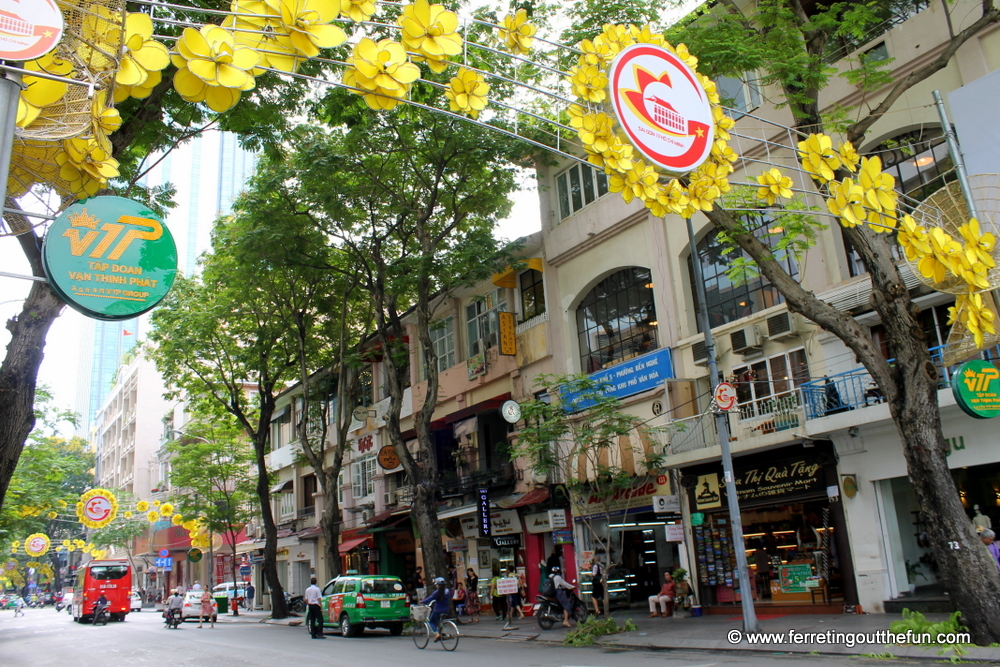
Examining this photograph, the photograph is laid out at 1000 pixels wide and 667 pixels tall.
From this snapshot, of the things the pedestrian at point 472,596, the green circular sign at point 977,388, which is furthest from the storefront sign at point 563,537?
the green circular sign at point 977,388

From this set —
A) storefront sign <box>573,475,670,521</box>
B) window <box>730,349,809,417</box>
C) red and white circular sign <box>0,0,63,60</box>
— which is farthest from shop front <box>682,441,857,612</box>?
red and white circular sign <box>0,0,63,60</box>

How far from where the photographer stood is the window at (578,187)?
2323 cm

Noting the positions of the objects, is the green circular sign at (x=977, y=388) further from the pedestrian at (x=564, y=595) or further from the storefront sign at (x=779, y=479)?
the pedestrian at (x=564, y=595)

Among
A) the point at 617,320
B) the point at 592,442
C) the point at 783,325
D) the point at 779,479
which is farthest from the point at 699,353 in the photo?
the point at 592,442

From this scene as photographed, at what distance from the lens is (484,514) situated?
24516mm

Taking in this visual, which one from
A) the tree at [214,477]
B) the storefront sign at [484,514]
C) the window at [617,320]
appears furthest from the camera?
the tree at [214,477]

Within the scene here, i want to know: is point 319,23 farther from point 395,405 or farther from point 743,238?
point 395,405

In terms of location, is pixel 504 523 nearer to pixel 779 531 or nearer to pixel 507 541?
pixel 507 541

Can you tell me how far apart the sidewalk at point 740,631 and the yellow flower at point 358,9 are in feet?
33.1

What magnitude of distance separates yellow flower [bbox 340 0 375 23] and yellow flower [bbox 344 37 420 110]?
161 mm

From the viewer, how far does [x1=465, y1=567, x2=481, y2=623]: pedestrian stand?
922 inches

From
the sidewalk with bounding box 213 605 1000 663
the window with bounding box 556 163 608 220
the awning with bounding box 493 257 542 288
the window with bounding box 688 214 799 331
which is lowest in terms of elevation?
the sidewalk with bounding box 213 605 1000 663

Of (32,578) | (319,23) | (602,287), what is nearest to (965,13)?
(602,287)

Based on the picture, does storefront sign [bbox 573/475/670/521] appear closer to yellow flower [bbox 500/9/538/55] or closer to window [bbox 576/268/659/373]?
window [bbox 576/268/659/373]
